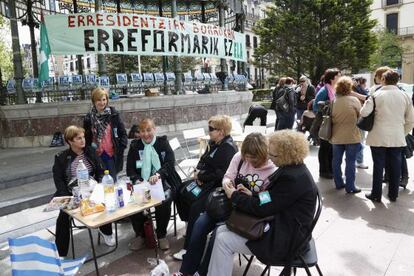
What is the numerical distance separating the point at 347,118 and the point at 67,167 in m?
3.87

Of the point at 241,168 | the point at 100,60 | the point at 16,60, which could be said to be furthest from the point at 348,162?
the point at 16,60

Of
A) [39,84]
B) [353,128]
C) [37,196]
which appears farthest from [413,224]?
[39,84]

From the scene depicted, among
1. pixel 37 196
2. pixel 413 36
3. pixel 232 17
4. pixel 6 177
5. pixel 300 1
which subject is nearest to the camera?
pixel 37 196

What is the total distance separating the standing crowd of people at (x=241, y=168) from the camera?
7.95ft

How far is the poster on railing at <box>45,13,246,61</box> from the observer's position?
8.55 meters

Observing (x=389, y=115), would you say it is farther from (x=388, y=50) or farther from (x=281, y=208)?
(x=388, y=50)

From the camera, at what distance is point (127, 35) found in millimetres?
9203

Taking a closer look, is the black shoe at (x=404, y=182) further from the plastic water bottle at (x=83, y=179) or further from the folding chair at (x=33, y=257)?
the folding chair at (x=33, y=257)

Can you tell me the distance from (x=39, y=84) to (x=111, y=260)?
6984 mm

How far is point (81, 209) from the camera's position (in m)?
2.98

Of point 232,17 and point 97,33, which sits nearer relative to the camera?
point 97,33

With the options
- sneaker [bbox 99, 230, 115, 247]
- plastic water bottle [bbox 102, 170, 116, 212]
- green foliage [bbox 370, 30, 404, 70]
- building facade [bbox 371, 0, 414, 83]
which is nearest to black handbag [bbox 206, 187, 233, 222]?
plastic water bottle [bbox 102, 170, 116, 212]

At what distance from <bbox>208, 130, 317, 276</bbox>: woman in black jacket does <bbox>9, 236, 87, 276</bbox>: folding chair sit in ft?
3.77

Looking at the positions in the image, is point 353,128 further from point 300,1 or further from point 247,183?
point 300,1
